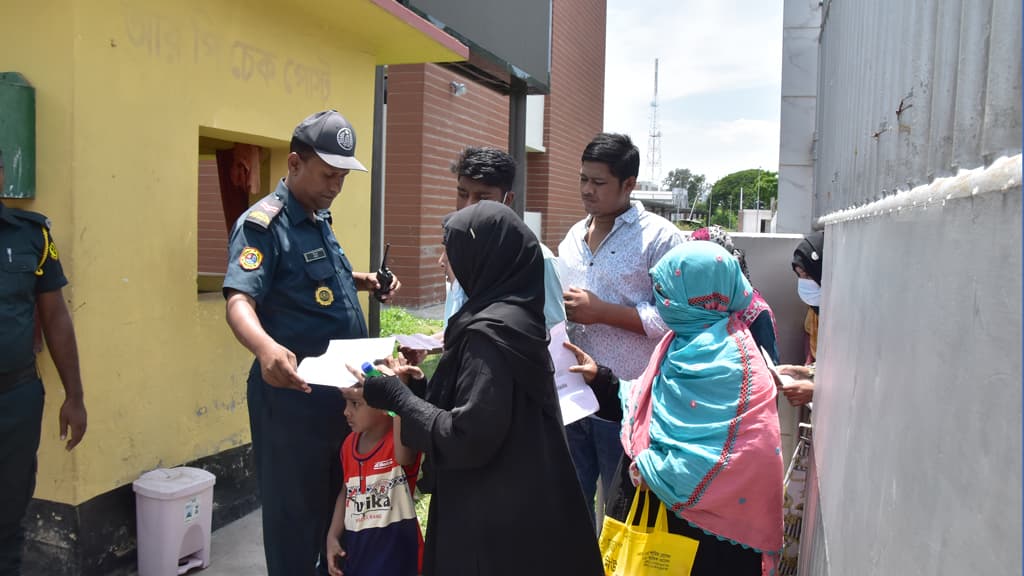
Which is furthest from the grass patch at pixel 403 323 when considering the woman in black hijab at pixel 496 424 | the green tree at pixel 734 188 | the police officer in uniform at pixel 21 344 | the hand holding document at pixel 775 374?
the green tree at pixel 734 188

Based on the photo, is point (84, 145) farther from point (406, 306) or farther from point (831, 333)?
point (406, 306)

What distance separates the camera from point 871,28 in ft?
5.95

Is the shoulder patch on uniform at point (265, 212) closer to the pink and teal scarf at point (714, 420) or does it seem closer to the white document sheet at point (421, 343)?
the white document sheet at point (421, 343)

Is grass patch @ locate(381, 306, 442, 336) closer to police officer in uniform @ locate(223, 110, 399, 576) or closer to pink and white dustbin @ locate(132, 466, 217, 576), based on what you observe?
pink and white dustbin @ locate(132, 466, 217, 576)

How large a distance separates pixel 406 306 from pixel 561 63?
23.8 ft

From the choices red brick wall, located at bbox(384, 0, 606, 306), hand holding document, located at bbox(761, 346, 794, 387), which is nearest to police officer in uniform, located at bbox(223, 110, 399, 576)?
hand holding document, located at bbox(761, 346, 794, 387)

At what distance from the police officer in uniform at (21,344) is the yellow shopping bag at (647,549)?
212cm

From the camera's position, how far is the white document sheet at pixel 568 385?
272 cm

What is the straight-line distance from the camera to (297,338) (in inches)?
106

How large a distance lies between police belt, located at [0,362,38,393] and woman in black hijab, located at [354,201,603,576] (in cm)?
144

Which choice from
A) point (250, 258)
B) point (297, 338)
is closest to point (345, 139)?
point (250, 258)

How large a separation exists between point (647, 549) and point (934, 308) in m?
1.72

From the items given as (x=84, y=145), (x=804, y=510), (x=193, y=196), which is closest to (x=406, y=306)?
(x=193, y=196)

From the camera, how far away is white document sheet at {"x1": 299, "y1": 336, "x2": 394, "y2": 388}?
7.45ft
